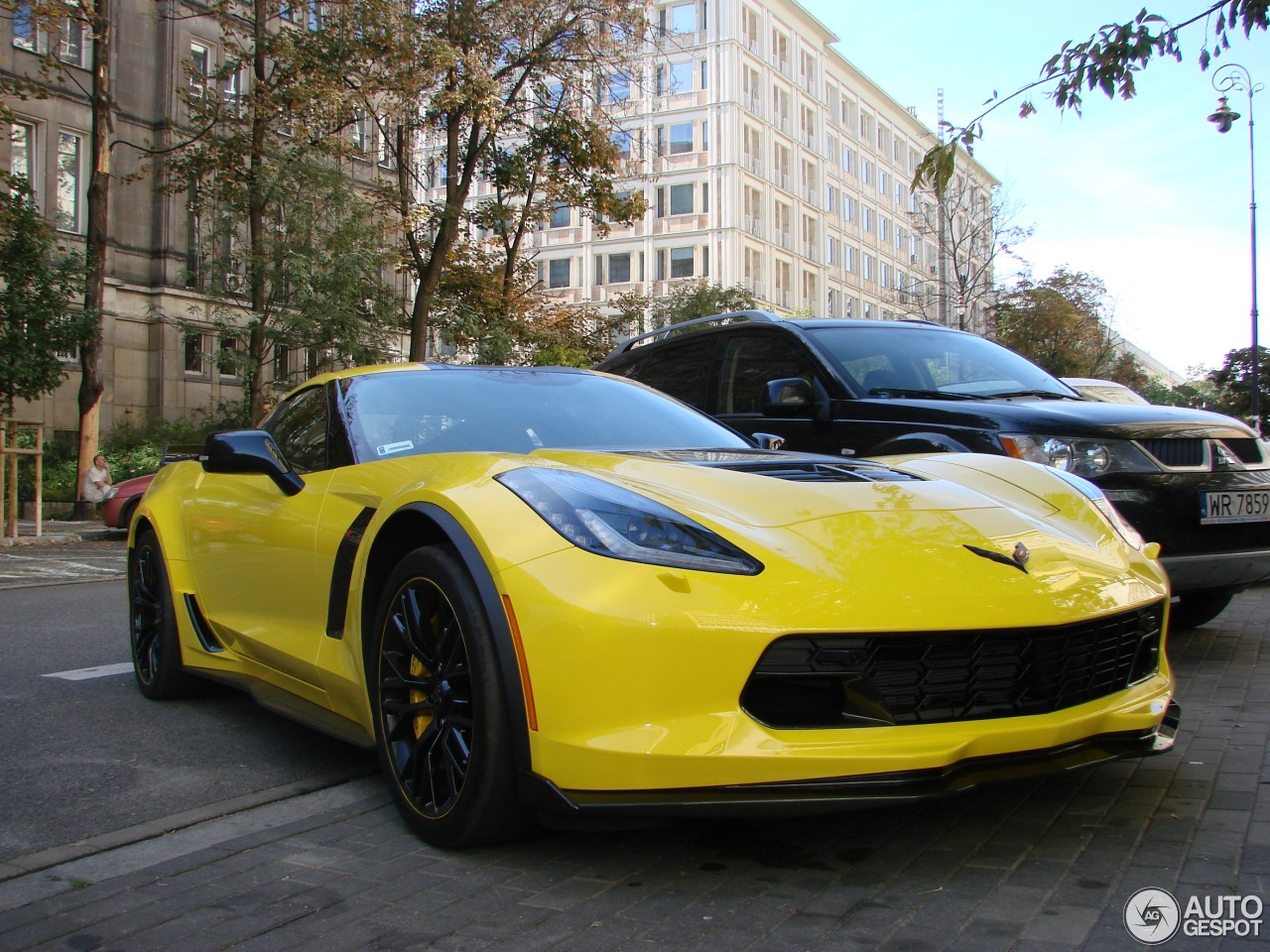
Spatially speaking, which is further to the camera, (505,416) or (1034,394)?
(1034,394)

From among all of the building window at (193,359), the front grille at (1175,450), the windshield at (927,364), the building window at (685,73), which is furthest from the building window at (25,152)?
the building window at (685,73)

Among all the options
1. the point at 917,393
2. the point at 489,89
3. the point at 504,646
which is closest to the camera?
the point at 504,646

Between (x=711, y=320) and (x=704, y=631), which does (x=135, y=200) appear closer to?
(x=711, y=320)

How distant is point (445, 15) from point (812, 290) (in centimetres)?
4676

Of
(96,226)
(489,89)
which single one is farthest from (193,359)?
(489,89)

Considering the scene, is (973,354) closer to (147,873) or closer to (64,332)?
(147,873)

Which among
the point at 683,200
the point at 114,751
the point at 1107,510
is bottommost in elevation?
the point at 114,751

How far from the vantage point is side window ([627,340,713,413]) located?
299 inches

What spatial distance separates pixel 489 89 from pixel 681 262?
3671cm

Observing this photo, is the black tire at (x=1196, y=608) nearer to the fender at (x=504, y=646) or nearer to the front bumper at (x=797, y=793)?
the front bumper at (x=797, y=793)

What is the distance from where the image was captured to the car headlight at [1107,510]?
344 centimetres

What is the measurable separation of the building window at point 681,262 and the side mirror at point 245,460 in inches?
2180

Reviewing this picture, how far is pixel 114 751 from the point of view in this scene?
4.10 metres

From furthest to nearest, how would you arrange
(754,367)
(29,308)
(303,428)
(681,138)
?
(681,138), (29,308), (754,367), (303,428)
